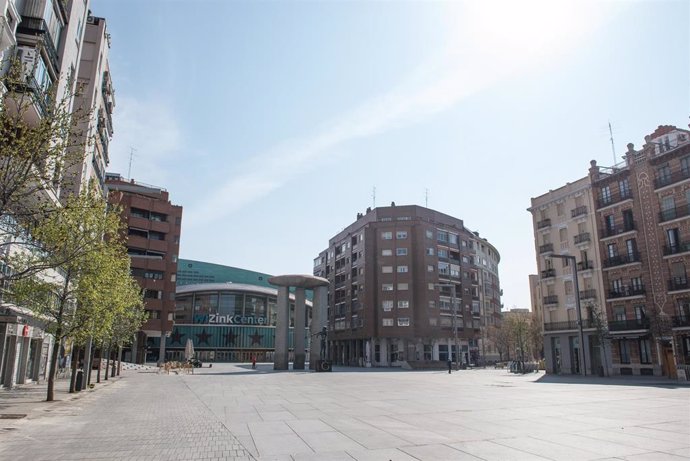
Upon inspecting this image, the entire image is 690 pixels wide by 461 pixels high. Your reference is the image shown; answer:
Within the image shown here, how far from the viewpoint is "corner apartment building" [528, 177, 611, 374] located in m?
48.7

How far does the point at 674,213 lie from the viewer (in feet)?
139

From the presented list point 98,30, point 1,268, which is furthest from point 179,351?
point 1,268

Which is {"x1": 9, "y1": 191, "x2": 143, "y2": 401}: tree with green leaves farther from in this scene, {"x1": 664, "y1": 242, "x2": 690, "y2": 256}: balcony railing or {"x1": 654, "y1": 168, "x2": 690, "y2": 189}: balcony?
{"x1": 654, "y1": 168, "x2": 690, "y2": 189}: balcony

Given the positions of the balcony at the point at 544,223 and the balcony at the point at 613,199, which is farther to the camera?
the balcony at the point at 544,223

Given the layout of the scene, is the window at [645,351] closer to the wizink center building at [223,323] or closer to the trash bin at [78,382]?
the trash bin at [78,382]

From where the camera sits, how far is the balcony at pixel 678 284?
133 ft

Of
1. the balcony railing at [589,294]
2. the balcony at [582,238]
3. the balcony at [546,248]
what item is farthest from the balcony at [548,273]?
the balcony at [582,238]

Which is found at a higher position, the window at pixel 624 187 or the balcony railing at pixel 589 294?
the window at pixel 624 187

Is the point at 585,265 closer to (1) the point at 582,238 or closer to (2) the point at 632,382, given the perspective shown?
(1) the point at 582,238

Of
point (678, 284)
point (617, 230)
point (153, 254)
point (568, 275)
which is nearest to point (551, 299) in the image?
point (568, 275)

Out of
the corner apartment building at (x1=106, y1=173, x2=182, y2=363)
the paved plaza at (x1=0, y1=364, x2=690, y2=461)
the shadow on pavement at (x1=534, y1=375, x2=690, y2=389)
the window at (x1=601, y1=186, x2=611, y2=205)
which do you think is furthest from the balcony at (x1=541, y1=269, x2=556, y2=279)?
the corner apartment building at (x1=106, y1=173, x2=182, y2=363)

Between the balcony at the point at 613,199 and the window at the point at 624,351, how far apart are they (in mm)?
13360

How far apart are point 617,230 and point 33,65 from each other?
4847cm

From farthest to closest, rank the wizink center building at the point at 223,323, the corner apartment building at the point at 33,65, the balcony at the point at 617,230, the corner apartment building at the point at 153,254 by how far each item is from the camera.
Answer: the wizink center building at the point at 223,323
the corner apartment building at the point at 153,254
the balcony at the point at 617,230
the corner apartment building at the point at 33,65
